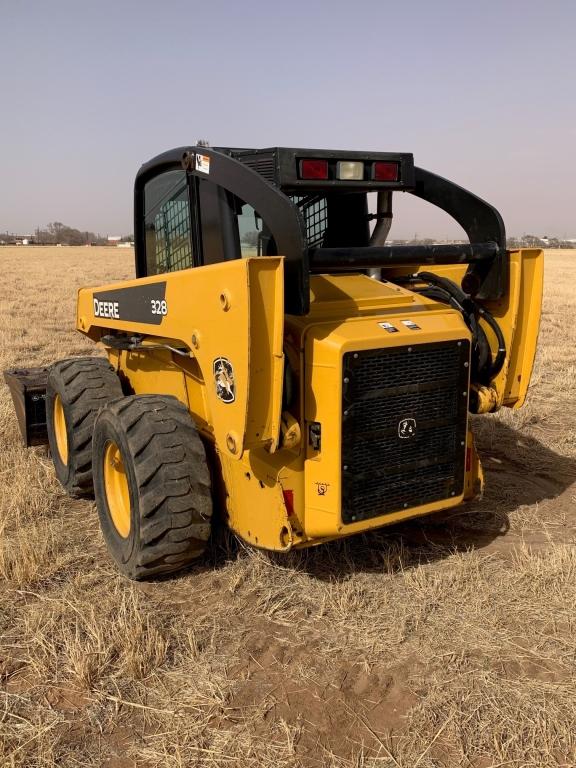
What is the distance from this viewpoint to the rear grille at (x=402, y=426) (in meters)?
3.10

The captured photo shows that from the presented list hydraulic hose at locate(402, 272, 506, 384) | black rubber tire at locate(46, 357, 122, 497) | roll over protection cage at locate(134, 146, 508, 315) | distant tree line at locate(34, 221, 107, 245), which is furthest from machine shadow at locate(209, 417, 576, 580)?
distant tree line at locate(34, 221, 107, 245)

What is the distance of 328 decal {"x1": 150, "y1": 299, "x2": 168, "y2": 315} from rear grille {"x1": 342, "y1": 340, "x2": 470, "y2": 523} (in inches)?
44.2

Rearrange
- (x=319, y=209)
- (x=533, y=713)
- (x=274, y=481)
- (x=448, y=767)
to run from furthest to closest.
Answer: (x=319, y=209)
(x=274, y=481)
(x=533, y=713)
(x=448, y=767)

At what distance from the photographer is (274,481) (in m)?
3.19

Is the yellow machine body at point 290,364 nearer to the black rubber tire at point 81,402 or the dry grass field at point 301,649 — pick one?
the dry grass field at point 301,649

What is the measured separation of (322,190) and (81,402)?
2.02 metres

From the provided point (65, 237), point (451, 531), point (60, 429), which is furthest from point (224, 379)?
point (65, 237)

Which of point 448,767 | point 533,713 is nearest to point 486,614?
point 533,713

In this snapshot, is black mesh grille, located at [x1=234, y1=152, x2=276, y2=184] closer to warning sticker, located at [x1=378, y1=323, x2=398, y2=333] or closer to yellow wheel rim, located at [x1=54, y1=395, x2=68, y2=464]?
warning sticker, located at [x1=378, y1=323, x2=398, y2=333]

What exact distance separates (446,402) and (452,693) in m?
1.33

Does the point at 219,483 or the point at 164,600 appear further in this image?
the point at 219,483

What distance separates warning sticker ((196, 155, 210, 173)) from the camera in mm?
3338

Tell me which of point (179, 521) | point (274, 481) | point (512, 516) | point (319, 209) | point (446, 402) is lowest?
point (512, 516)

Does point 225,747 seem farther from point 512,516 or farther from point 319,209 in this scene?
point 319,209
